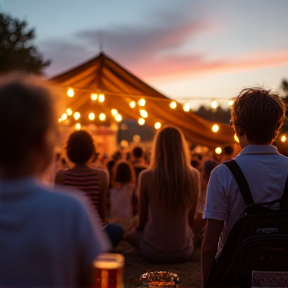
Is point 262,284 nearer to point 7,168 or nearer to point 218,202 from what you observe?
point 218,202

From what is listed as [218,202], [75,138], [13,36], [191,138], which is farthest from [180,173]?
[13,36]

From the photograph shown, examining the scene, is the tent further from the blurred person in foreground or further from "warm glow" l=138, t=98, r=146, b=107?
the blurred person in foreground

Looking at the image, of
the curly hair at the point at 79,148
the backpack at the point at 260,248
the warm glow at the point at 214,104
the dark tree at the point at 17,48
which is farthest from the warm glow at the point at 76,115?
the dark tree at the point at 17,48

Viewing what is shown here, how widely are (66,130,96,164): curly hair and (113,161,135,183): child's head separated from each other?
341 centimetres

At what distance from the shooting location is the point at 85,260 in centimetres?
161

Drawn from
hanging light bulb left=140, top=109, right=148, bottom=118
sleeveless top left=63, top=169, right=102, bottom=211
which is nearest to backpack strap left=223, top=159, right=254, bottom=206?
sleeveless top left=63, top=169, right=102, bottom=211

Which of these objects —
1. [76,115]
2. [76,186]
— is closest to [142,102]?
[76,115]

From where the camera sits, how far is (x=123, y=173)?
8953mm

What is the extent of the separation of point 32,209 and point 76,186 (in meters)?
3.87

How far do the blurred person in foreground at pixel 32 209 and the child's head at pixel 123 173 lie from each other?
7306 millimetres

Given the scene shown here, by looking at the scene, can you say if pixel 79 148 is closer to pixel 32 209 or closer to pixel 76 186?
pixel 76 186

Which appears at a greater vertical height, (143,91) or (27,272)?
(143,91)

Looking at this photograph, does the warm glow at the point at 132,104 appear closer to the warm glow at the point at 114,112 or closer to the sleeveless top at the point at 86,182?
the warm glow at the point at 114,112

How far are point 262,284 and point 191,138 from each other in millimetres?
7423
